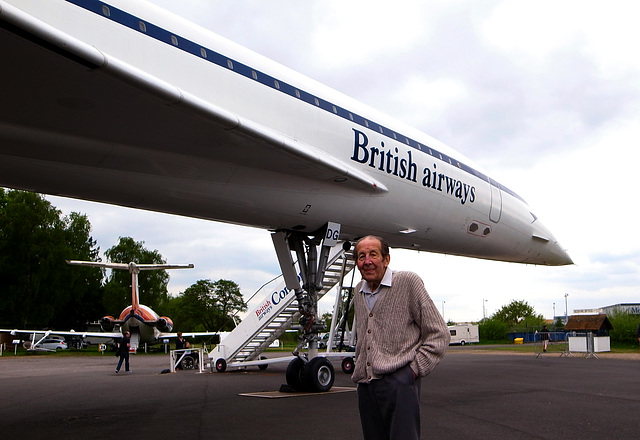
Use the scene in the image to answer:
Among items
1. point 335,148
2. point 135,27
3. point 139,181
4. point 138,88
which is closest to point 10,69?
point 138,88

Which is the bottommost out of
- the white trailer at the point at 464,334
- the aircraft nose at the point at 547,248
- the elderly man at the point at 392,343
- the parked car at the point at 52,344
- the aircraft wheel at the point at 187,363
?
the parked car at the point at 52,344

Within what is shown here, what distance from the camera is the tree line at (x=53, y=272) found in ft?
141

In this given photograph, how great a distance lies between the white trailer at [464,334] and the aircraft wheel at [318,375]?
38703mm

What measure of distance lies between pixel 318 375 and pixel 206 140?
187 inches

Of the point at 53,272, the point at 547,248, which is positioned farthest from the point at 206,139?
the point at 53,272

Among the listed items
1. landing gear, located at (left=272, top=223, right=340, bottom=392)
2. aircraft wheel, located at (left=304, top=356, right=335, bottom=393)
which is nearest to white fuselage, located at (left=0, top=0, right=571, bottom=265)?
landing gear, located at (left=272, top=223, right=340, bottom=392)

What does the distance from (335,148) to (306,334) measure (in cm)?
327

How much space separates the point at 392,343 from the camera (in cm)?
297

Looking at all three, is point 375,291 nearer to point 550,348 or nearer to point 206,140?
point 206,140

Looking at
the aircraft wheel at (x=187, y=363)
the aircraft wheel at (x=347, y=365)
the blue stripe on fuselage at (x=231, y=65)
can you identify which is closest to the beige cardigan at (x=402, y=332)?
the blue stripe on fuselage at (x=231, y=65)

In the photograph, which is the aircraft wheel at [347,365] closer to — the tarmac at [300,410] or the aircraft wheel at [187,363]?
the tarmac at [300,410]

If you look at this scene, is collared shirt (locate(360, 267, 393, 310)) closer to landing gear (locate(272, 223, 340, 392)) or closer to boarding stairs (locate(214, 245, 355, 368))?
landing gear (locate(272, 223, 340, 392))

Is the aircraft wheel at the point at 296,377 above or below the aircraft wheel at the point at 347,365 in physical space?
above

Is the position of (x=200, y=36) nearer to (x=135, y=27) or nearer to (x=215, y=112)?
(x=135, y=27)
